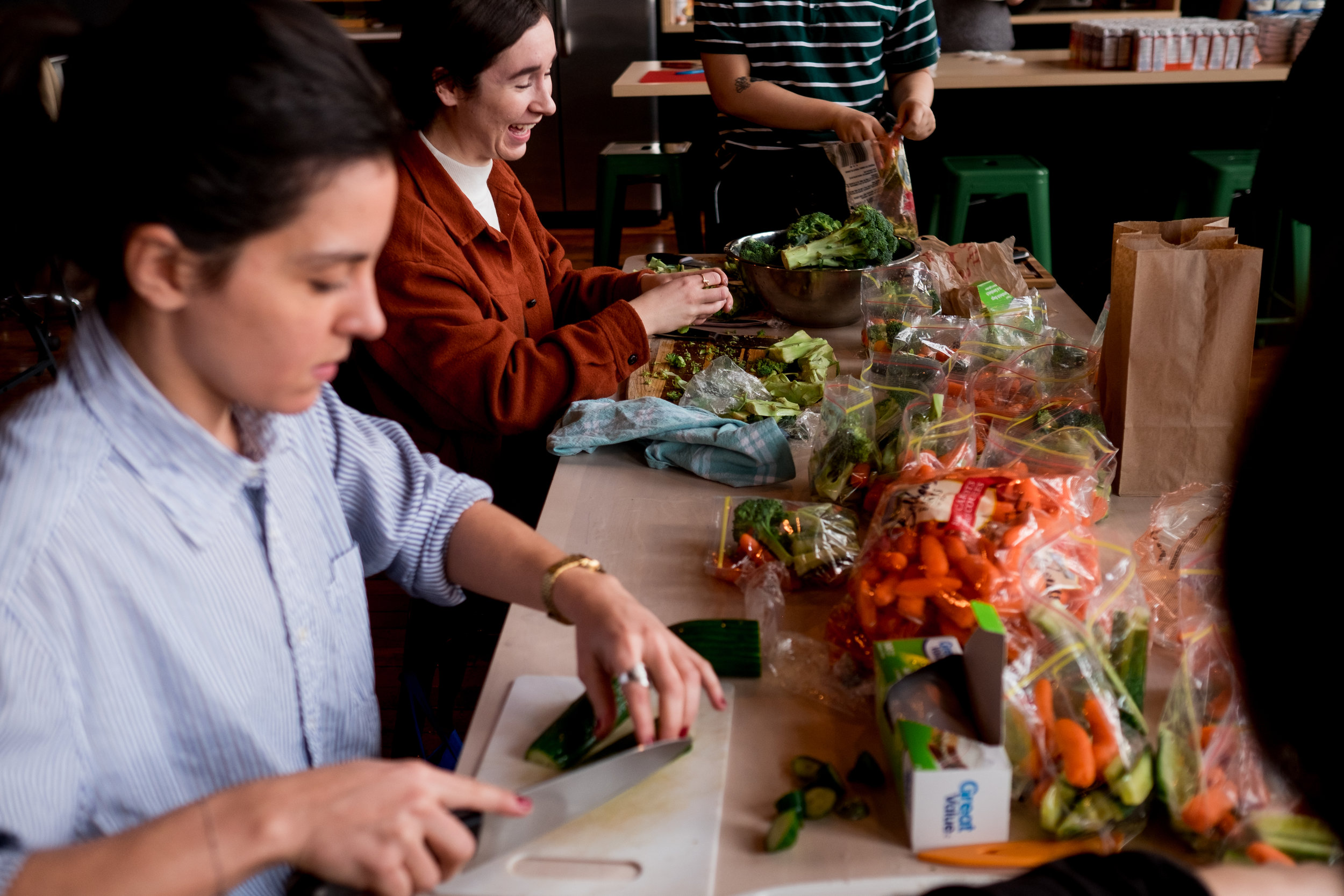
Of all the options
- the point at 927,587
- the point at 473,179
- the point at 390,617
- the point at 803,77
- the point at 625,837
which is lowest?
the point at 390,617

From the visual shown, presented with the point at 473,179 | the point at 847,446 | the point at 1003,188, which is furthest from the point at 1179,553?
the point at 1003,188

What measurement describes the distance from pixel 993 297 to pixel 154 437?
1.35 meters

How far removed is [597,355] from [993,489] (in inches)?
31.6

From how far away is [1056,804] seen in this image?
0.84 m

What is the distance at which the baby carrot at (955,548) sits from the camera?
1037mm

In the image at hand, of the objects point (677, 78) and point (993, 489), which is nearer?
point (993, 489)

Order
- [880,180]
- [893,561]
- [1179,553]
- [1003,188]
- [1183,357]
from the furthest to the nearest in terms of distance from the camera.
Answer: [1003,188], [880,180], [1183,357], [1179,553], [893,561]

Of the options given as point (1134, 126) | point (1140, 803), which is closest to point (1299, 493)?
point (1140, 803)

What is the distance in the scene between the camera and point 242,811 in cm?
74

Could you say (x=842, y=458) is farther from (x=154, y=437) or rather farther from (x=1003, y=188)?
(x=1003, y=188)

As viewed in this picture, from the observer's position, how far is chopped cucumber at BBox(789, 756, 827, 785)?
920mm

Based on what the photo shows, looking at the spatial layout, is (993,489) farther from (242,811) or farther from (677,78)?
(677,78)

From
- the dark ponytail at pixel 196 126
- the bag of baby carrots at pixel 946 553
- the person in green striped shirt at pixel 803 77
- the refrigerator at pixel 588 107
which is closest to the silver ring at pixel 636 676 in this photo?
the bag of baby carrots at pixel 946 553

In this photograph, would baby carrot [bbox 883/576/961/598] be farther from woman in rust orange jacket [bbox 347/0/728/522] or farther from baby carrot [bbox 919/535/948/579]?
woman in rust orange jacket [bbox 347/0/728/522]
